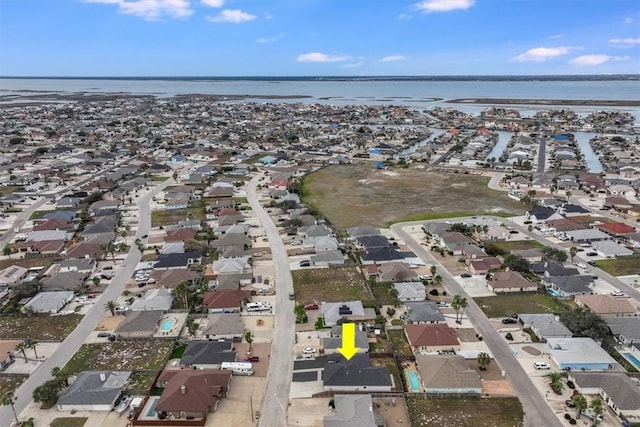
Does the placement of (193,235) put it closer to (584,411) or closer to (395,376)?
(395,376)

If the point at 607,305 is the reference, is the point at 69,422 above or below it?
below

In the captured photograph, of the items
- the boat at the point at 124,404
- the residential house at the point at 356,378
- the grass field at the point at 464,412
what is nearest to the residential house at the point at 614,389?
the grass field at the point at 464,412

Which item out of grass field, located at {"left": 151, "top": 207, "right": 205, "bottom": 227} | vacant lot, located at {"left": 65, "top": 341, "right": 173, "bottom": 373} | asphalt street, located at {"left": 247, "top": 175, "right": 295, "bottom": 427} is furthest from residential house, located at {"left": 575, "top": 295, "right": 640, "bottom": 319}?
grass field, located at {"left": 151, "top": 207, "right": 205, "bottom": 227}

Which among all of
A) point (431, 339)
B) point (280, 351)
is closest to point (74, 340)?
point (280, 351)

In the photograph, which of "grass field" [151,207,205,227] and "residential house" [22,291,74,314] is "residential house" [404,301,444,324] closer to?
"residential house" [22,291,74,314]

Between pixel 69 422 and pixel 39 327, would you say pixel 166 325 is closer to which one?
pixel 39 327

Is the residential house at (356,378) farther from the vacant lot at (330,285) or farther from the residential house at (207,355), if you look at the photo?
the vacant lot at (330,285)

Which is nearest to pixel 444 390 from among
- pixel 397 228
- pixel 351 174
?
pixel 397 228
